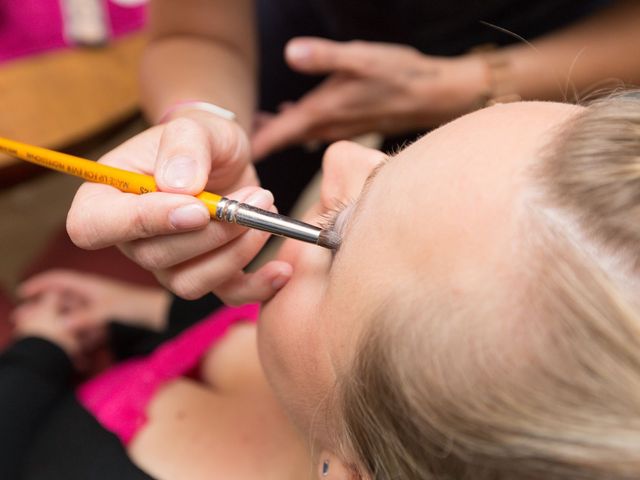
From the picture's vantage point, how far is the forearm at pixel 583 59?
80cm

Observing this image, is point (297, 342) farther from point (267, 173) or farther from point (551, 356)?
point (267, 173)

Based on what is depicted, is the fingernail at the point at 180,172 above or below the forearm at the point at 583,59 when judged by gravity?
below

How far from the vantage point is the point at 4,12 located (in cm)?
99

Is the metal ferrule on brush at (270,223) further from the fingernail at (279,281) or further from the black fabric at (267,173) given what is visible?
the black fabric at (267,173)

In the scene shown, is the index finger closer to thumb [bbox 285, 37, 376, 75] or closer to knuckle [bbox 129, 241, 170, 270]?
knuckle [bbox 129, 241, 170, 270]

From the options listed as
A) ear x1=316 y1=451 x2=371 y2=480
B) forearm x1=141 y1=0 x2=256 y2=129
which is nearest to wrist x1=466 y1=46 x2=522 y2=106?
forearm x1=141 y1=0 x2=256 y2=129

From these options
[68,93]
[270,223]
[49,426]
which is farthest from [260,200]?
[68,93]

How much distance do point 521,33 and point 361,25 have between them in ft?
0.77

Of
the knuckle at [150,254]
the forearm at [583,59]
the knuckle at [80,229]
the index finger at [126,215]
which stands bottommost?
the knuckle at [150,254]

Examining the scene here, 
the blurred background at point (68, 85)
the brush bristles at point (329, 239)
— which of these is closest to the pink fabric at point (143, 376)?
the blurred background at point (68, 85)

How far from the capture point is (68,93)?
3.07 ft

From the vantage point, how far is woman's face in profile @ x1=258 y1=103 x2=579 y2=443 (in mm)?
375

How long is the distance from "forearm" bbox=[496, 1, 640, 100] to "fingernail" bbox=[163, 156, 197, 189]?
1.74 ft

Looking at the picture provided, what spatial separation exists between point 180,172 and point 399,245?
7.5 inches
